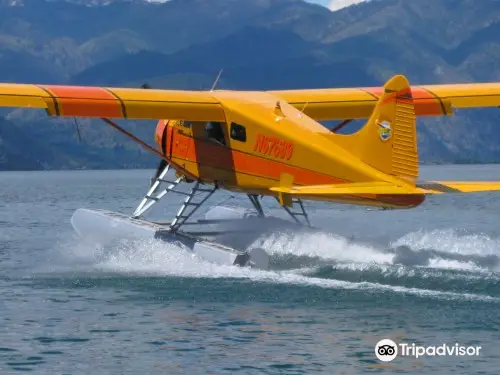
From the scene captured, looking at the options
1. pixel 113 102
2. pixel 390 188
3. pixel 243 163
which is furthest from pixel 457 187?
pixel 113 102

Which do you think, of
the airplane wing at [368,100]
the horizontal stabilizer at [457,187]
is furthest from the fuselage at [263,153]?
the airplane wing at [368,100]

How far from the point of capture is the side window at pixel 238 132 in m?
18.4

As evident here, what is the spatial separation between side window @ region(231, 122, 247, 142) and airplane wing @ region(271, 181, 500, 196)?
7.14 ft

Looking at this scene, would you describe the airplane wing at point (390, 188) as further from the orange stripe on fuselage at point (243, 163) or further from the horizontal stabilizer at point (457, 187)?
the orange stripe on fuselage at point (243, 163)

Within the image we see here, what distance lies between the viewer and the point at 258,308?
1430 cm

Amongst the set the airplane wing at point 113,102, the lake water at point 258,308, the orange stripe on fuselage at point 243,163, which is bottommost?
the lake water at point 258,308

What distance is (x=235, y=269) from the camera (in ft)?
56.2

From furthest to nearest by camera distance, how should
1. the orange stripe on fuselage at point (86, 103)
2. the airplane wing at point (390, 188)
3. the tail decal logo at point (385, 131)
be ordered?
the orange stripe on fuselage at point (86, 103)
the tail decal logo at point (385, 131)
the airplane wing at point (390, 188)

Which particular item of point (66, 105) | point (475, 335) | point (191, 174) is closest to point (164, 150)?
point (191, 174)

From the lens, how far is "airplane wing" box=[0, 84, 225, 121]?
18.2 m

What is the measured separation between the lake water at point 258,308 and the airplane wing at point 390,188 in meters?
1.20

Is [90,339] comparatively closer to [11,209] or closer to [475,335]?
[475,335]

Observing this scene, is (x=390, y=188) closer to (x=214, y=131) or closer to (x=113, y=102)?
(x=214, y=131)

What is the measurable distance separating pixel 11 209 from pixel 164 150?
27.0m
